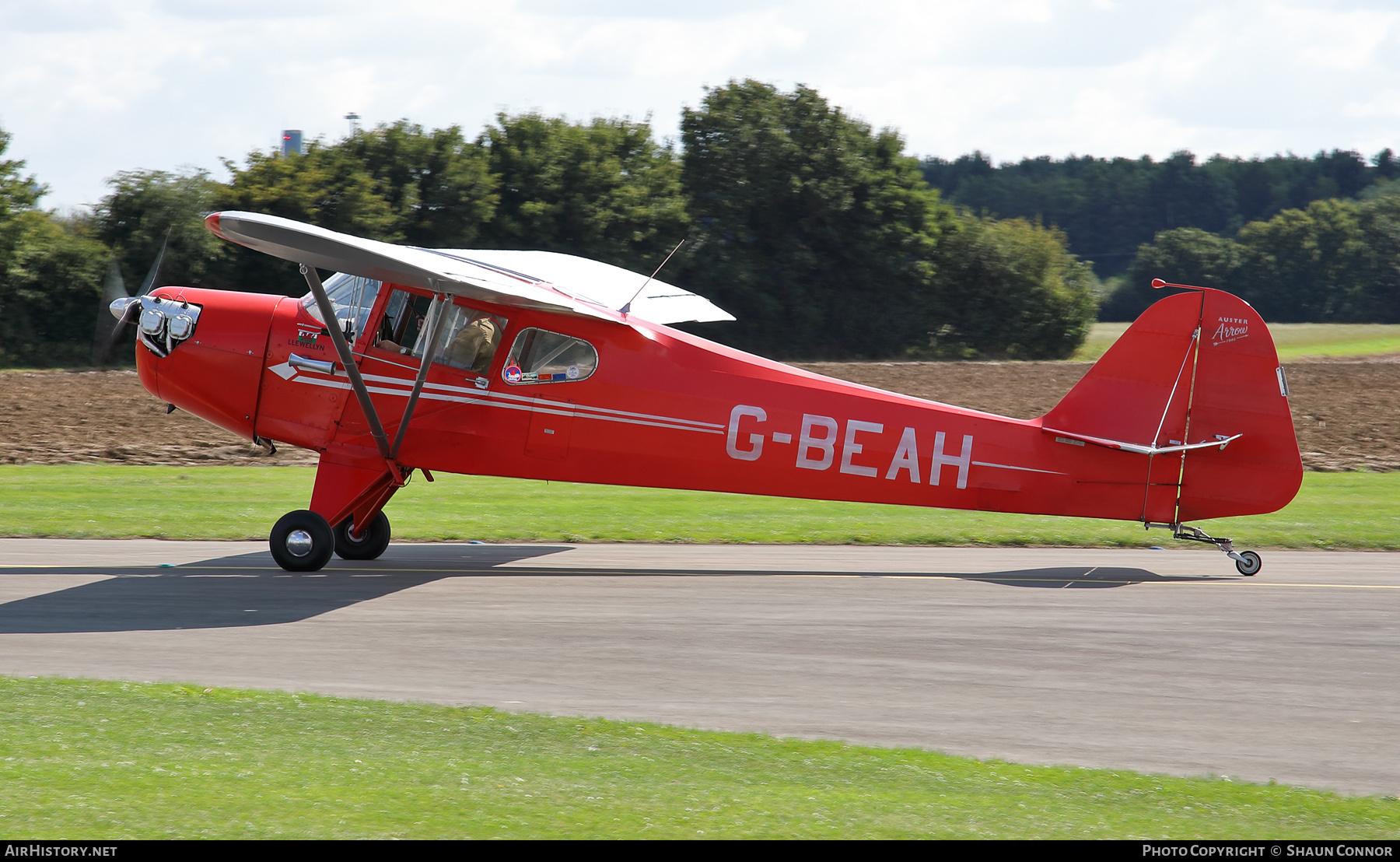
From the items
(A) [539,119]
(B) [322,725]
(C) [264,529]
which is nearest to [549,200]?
(A) [539,119]

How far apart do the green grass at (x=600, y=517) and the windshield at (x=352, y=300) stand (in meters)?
3.02

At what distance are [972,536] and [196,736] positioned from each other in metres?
9.43

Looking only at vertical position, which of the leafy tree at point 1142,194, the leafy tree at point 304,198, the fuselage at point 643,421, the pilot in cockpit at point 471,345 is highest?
the leafy tree at point 1142,194

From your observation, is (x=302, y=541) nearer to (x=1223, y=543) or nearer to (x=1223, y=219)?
(x=1223, y=543)

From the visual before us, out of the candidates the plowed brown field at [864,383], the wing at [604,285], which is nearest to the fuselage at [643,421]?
the wing at [604,285]

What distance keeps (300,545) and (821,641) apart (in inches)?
204

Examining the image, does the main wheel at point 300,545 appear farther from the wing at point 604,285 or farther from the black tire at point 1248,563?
the black tire at point 1248,563

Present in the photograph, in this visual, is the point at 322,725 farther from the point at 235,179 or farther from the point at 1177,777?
the point at 235,179

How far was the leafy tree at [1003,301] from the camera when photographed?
46812 mm

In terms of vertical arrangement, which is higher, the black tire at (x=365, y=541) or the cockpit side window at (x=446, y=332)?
the cockpit side window at (x=446, y=332)

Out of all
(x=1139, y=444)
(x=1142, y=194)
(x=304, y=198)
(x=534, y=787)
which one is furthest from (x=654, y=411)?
(x=1142, y=194)

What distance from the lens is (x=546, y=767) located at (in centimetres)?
539

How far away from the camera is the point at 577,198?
42.7 metres

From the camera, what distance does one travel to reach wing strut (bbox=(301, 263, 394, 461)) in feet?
32.8
